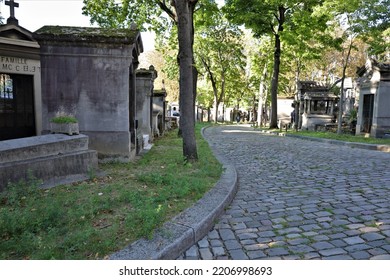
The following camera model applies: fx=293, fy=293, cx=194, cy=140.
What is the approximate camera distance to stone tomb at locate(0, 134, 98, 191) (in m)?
5.03

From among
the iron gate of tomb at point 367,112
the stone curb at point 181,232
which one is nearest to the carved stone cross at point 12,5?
the stone curb at point 181,232

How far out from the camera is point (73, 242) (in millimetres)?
3049

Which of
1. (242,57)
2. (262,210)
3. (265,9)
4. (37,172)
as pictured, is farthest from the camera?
(242,57)

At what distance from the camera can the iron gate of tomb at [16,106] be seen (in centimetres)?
1041

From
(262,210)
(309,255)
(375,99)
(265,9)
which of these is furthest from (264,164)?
(265,9)

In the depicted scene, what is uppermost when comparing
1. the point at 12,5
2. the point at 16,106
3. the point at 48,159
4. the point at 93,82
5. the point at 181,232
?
the point at 12,5

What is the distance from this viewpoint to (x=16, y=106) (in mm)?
10680

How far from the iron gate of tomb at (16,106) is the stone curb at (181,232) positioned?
29.5 feet

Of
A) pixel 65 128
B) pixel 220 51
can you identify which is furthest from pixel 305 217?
pixel 220 51

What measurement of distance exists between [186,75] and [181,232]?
16.2 ft

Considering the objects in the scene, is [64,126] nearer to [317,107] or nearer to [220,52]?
[317,107]

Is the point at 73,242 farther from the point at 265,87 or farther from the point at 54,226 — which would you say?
the point at 265,87

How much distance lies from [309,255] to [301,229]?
730mm

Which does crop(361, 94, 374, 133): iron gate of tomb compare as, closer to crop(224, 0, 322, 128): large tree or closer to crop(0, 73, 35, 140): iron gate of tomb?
crop(224, 0, 322, 128): large tree
